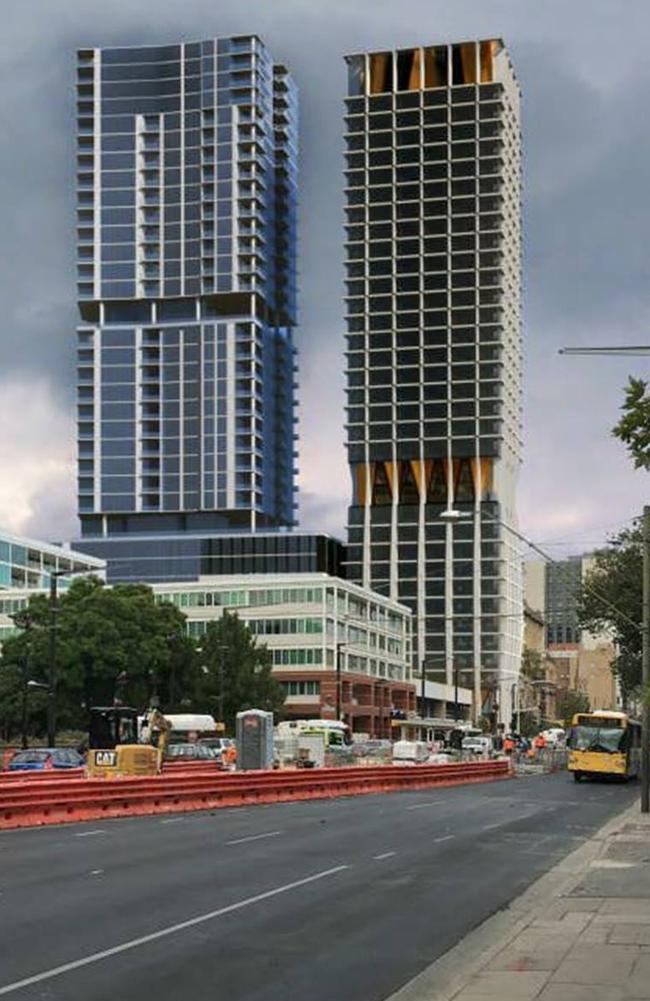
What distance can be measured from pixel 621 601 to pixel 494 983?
54920 mm

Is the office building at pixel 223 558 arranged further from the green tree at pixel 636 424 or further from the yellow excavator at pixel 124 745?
the green tree at pixel 636 424

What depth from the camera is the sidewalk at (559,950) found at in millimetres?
10484

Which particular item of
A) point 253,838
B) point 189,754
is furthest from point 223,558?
point 253,838

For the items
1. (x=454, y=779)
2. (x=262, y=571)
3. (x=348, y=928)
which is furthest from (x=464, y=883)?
(x=262, y=571)

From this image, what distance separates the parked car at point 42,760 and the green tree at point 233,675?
56960mm

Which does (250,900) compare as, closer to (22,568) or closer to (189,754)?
(189,754)

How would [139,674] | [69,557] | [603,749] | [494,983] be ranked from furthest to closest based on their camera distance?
[69,557], [139,674], [603,749], [494,983]

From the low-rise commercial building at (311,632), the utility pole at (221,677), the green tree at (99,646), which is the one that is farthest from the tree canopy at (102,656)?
the low-rise commercial building at (311,632)

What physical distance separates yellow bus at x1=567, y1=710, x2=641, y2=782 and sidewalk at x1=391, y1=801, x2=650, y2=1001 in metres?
47.2

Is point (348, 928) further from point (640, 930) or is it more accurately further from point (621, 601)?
point (621, 601)

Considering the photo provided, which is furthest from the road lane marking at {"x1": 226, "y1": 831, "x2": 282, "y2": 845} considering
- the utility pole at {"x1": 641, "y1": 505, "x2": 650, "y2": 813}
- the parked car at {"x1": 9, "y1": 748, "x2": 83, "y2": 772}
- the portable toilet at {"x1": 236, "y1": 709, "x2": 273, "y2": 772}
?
the portable toilet at {"x1": 236, "y1": 709, "x2": 273, "y2": 772}

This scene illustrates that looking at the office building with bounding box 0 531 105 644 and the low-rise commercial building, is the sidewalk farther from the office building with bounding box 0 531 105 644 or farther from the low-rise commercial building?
the office building with bounding box 0 531 105 644

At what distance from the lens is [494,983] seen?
35.4 feet

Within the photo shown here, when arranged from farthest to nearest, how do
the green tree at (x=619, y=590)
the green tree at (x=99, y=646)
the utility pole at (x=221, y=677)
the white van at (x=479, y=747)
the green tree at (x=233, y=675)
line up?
the green tree at (x=233, y=675) < the utility pole at (x=221, y=677) < the green tree at (x=99, y=646) < the white van at (x=479, y=747) < the green tree at (x=619, y=590)
